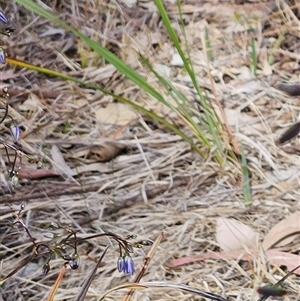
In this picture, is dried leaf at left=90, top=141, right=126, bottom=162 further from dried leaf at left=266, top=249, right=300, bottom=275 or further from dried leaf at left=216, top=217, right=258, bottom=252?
dried leaf at left=266, top=249, right=300, bottom=275

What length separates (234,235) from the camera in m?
1.37

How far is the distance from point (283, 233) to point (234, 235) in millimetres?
95

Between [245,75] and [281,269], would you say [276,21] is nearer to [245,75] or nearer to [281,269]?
[245,75]

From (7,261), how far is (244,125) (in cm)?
63

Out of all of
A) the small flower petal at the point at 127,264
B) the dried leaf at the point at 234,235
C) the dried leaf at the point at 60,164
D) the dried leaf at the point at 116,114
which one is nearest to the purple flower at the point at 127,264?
the small flower petal at the point at 127,264

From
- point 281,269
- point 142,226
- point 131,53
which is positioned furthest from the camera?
point 131,53

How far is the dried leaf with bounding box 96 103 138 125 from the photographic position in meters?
1.69

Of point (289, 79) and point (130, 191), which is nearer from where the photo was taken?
point (130, 191)

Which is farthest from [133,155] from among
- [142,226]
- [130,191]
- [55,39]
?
[55,39]

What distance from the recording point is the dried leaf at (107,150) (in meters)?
1.60

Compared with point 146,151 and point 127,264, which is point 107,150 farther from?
point 127,264

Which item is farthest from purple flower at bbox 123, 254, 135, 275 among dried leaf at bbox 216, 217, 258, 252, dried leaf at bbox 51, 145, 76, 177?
dried leaf at bbox 51, 145, 76, 177

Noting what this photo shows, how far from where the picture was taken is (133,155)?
160 centimetres

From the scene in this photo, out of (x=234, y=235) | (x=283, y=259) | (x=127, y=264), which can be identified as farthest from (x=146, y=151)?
(x=127, y=264)
